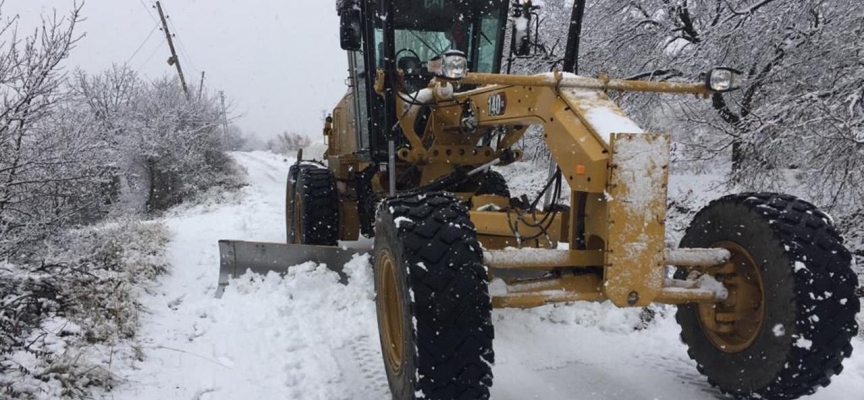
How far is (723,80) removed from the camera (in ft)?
11.0

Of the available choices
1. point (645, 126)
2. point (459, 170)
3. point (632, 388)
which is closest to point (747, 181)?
point (645, 126)

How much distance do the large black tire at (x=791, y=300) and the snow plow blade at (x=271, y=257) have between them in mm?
3361

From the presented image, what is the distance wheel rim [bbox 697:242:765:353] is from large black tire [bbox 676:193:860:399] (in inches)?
0.8

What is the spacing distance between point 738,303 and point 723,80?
1.21 m

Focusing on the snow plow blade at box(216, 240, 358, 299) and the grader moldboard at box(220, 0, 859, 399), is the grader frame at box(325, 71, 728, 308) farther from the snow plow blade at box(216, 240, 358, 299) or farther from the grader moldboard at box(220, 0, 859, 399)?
the snow plow blade at box(216, 240, 358, 299)

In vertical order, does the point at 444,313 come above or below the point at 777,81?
below

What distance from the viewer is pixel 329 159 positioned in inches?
321

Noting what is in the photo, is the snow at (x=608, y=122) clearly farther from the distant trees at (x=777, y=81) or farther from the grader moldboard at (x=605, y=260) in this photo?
the distant trees at (x=777, y=81)

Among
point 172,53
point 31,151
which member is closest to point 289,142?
point 172,53

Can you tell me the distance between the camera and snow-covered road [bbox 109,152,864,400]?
11.7 ft

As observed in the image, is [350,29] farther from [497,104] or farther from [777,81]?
[777,81]

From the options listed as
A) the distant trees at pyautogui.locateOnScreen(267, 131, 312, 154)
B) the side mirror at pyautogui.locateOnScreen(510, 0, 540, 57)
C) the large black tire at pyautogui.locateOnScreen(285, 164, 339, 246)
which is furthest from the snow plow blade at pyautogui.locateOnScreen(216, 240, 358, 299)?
the distant trees at pyautogui.locateOnScreen(267, 131, 312, 154)

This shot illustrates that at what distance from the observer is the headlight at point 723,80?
10.9 ft

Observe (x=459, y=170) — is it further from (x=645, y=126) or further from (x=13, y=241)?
(x=645, y=126)
